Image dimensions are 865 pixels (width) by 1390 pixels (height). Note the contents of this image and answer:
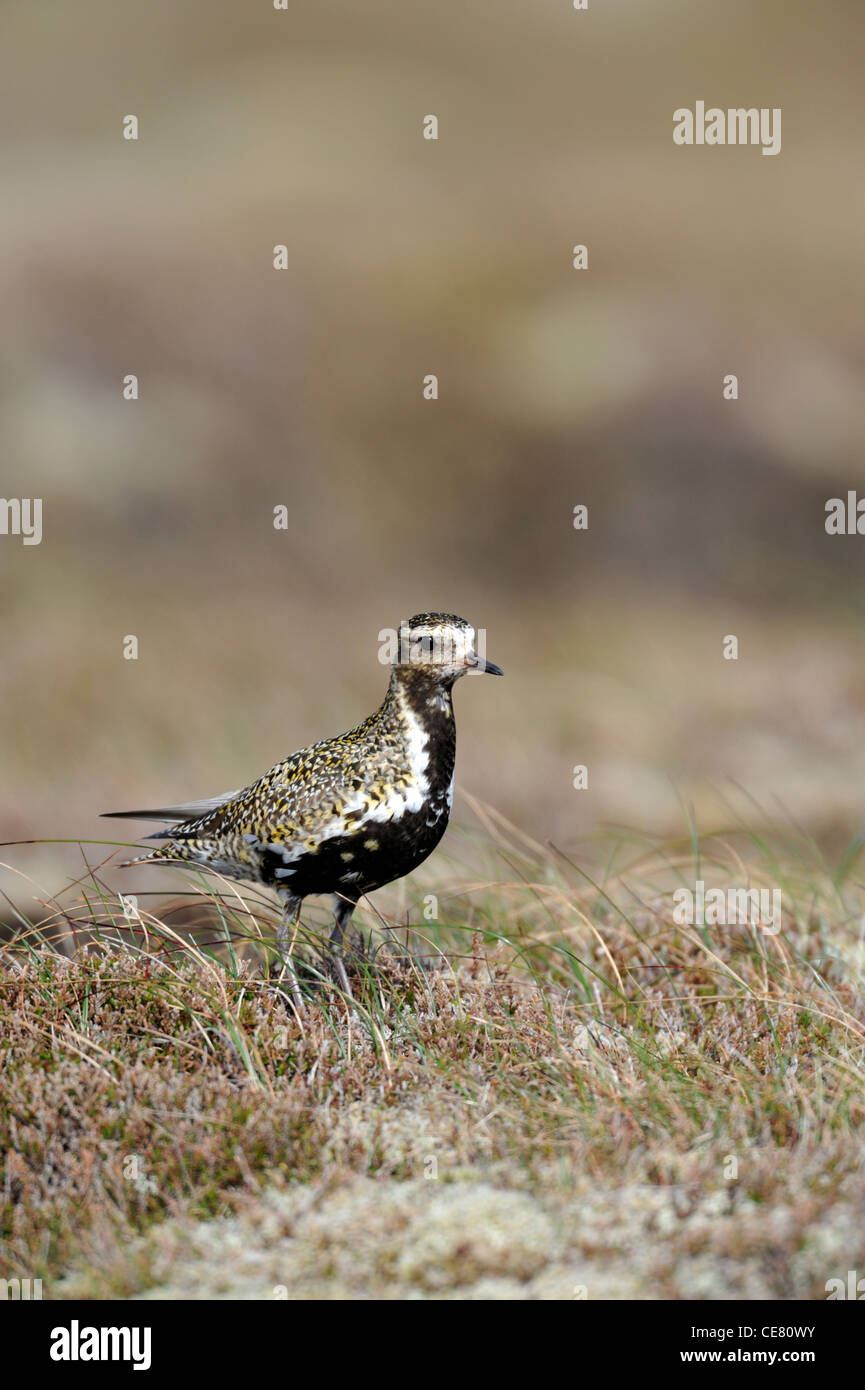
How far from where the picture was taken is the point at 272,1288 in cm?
367

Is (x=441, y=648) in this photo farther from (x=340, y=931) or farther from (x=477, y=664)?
(x=340, y=931)

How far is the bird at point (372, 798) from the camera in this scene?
16.2 ft

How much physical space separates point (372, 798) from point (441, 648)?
69 centimetres

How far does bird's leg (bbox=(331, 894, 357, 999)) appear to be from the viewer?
518 centimetres

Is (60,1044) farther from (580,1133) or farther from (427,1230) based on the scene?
(580,1133)

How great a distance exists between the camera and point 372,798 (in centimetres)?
495

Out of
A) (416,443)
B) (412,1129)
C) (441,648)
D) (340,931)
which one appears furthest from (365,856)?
(416,443)

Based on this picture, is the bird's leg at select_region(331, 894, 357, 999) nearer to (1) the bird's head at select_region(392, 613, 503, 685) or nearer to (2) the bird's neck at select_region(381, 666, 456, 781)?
(2) the bird's neck at select_region(381, 666, 456, 781)

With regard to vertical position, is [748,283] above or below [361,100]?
below

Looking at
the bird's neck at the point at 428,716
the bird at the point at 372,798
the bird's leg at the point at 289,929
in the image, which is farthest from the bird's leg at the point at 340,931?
the bird's neck at the point at 428,716

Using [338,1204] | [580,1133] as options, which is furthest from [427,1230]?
[580,1133]

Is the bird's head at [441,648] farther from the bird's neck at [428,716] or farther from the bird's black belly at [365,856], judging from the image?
the bird's black belly at [365,856]
